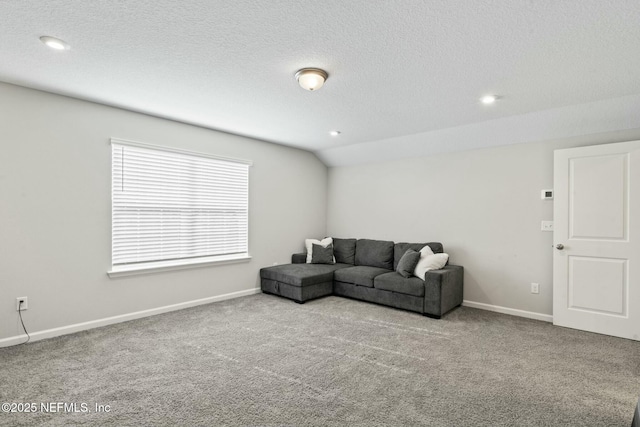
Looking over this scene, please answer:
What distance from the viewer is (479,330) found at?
364 centimetres

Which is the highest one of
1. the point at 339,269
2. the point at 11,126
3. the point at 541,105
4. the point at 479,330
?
the point at 541,105

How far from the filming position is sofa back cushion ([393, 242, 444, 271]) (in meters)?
4.75

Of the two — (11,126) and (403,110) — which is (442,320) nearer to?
(403,110)

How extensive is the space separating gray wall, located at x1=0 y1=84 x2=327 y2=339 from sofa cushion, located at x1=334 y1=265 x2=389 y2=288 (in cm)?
193

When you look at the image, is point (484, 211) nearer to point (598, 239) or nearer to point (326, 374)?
point (598, 239)

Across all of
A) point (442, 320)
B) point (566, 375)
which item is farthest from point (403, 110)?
point (566, 375)

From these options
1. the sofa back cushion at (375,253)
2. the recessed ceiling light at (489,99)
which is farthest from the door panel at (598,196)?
the sofa back cushion at (375,253)

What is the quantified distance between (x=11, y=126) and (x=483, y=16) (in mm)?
4025

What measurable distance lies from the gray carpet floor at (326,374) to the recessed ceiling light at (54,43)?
2421mm

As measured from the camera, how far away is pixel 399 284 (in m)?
4.32

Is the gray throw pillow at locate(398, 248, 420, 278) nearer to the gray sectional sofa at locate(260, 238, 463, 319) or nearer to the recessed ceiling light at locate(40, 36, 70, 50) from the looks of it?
the gray sectional sofa at locate(260, 238, 463, 319)

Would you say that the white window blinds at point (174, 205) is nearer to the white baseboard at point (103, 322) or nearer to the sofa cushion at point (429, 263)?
the white baseboard at point (103, 322)

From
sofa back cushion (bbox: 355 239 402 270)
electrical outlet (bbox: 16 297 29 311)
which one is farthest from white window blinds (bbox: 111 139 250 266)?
sofa back cushion (bbox: 355 239 402 270)

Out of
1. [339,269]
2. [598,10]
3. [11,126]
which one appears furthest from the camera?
[339,269]
